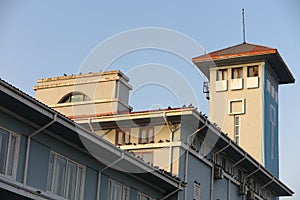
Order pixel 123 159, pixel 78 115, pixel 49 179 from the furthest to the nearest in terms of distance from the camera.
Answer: pixel 78 115
pixel 123 159
pixel 49 179

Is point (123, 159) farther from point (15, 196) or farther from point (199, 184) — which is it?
point (199, 184)

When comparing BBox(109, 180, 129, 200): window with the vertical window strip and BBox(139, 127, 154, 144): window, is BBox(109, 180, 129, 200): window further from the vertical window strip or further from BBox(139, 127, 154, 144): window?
the vertical window strip

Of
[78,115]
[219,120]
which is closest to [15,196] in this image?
[78,115]

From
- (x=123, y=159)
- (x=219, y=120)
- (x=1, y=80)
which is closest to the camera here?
(x=1, y=80)

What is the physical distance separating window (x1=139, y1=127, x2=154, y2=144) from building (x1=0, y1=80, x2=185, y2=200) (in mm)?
3674

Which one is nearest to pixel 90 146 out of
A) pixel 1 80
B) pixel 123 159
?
pixel 123 159

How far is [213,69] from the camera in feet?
153

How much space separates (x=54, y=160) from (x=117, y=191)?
12.5 feet

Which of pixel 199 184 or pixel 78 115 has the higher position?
pixel 78 115

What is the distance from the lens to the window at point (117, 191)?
22141mm

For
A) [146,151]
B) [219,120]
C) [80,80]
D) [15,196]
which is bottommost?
[15,196]

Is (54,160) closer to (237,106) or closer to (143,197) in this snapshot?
(143,197)

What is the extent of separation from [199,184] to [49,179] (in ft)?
34.1

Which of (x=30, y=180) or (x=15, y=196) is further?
(x=30, y=180)
